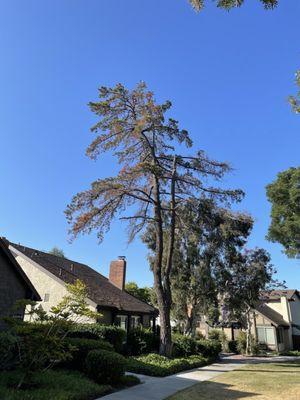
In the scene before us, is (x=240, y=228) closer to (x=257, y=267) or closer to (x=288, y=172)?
(x=288, y=172)

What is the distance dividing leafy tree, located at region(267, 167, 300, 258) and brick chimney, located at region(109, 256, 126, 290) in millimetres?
11886

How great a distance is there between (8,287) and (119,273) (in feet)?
52.1

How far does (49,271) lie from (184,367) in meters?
10.5

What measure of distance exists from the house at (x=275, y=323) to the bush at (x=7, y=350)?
2759cm

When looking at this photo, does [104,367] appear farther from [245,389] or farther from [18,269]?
[18,269]

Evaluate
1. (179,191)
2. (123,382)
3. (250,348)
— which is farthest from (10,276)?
(250,348)

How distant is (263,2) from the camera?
5.66 metres

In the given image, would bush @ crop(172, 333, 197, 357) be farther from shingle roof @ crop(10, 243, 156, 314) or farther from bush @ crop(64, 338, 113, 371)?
bush @ crop(64, 338, 113, 371)

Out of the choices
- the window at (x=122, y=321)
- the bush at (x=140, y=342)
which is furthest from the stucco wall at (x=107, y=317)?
the bush at (x=140, y=342)

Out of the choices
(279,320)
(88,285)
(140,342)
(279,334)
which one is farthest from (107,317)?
(279,320)

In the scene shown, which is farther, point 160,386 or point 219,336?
point 219,336

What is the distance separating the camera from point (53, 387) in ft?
33.2

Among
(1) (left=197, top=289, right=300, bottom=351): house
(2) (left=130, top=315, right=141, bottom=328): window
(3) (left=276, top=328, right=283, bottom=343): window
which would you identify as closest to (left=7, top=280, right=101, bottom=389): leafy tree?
(2) (left=130, top=315, right=141, bottom=328): window

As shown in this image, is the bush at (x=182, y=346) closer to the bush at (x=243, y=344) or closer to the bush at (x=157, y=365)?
Answer: the bush at (x=157, y=365)
